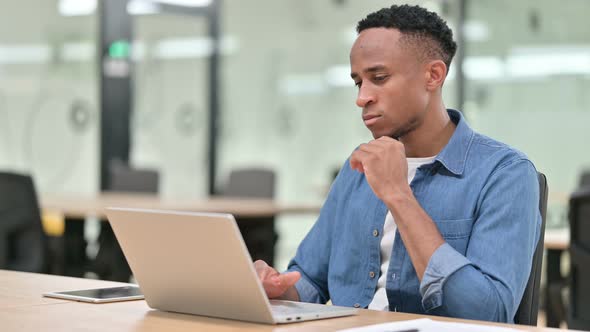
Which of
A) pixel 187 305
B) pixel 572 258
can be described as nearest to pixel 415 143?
pixel 187 305

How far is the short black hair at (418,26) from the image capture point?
2074 millimetres

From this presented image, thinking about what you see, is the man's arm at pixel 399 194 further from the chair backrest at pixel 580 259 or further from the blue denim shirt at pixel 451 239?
the chair backrest at pixel 580 259

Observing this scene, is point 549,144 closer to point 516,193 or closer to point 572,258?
point 572,258

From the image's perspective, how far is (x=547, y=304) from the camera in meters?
4.20

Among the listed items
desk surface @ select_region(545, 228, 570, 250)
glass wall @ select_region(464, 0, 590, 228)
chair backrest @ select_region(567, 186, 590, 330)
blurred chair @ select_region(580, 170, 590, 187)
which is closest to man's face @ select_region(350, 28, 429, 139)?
chair backrest @ select_region(567, 186, 590, 330)

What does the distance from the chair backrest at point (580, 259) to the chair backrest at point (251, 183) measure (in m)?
2.79

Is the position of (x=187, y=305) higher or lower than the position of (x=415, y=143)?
lower

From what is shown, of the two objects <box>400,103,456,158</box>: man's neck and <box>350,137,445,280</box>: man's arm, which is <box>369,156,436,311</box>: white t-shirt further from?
<box>350,137,445,280</box>: man's arm

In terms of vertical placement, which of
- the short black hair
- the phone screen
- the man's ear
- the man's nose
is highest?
the short black hair

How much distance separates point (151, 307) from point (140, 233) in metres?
0.17

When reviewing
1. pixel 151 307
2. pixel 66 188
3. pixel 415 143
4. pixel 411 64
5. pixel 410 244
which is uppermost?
pixel 411 64

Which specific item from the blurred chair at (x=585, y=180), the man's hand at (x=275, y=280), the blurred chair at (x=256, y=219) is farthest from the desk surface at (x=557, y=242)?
A: the man's hand at (x=275, y=280)

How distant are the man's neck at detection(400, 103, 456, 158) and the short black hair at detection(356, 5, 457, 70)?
12cm

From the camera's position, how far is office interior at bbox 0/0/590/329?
7.67 meters
